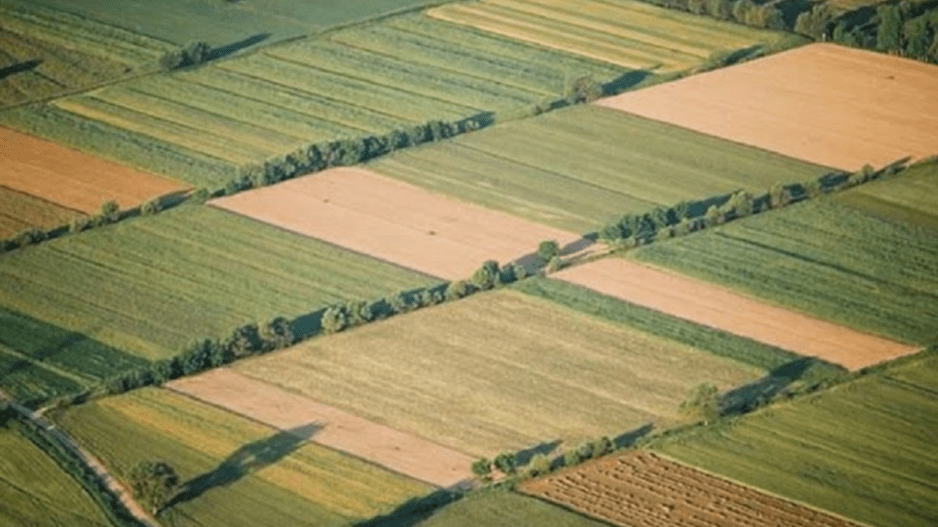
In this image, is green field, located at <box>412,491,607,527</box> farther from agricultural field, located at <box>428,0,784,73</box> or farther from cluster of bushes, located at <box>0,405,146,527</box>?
A: agricultural field, located at <box>428,0,784,73</box>

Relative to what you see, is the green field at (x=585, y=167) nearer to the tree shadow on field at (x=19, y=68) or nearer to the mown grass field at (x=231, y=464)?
the mown grass field at (x=231, y=464)

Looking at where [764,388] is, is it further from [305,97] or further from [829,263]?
[305,97]

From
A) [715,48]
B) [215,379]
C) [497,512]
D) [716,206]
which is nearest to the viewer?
[497,512]

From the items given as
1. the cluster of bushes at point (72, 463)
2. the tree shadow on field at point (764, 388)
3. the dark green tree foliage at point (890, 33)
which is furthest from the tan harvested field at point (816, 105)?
the cluster of bushes at point (72, 463)

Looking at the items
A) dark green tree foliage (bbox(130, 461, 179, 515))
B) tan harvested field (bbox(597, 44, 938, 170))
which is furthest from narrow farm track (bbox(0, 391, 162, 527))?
tan harvested field (bbox(597, 44, 938, 170))

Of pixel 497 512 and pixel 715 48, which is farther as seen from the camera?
pixel 715 48

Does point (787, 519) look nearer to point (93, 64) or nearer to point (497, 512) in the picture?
point (497, 512)

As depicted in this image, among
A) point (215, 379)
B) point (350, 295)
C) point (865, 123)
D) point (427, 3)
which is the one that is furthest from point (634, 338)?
point (427, 3)

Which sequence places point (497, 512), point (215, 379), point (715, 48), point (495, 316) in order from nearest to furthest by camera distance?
point (497, 512)
point (215, 379)
point (495, 316)
point (715, 48)
